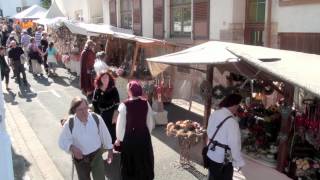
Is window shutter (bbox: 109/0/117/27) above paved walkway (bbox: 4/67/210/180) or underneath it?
above

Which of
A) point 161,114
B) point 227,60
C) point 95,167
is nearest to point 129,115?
point 95,167

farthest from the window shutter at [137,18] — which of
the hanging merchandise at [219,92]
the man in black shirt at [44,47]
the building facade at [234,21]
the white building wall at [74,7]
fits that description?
the hanging merchandise at [219,92]

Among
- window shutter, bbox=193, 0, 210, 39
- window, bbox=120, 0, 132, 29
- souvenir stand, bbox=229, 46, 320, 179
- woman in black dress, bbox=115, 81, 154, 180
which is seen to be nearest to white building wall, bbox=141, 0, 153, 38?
window, bbox=120, 0, 132, 29

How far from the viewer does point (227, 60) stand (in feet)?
15.6

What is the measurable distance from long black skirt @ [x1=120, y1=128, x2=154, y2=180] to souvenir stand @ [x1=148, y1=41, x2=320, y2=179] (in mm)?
1135

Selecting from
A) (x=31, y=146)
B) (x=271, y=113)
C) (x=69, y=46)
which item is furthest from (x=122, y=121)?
(x=69, y=46)

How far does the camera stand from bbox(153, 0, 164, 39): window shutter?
1393 cm

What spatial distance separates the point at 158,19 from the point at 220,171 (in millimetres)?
9954

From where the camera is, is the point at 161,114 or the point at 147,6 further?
the point at 147,6

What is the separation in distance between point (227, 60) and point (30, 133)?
5624 millimetres

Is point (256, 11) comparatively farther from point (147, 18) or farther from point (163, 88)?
point (147, 18)

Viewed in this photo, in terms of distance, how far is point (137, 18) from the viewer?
16.2 meters

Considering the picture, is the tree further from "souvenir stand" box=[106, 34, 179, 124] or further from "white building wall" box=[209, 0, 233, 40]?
"white building wall" box=[209, 0, 233, 40]

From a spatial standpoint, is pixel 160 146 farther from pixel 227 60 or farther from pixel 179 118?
pixel 227 60
